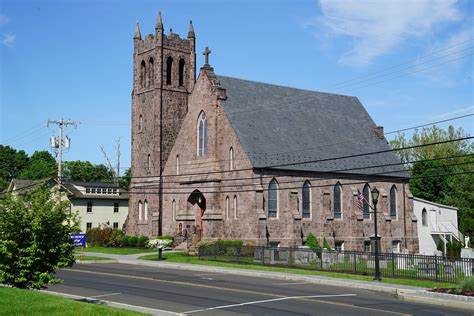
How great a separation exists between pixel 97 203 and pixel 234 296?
54232mm

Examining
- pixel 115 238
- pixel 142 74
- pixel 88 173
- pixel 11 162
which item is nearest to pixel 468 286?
pixel 115 238

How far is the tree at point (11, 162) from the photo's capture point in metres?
126

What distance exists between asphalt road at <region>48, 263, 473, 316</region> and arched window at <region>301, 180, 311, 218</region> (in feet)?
65.1

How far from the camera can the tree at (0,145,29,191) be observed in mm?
126438

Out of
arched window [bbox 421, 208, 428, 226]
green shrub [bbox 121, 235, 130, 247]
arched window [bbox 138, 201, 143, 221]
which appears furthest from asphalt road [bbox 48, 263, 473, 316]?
arched window [bbox 421, 208, 428, 226]

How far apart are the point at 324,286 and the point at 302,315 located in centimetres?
984

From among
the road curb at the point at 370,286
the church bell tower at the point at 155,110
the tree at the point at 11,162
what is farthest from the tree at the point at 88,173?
the road curb at the point at 370,286

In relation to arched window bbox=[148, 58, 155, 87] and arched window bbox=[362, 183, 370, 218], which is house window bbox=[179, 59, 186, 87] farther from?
arched window bbox=[362, 183, 370, 218]

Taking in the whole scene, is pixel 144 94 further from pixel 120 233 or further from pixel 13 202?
pixel 13 202

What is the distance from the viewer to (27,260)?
17.4 meters

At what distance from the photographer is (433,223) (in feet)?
192

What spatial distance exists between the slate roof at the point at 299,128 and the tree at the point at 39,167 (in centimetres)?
6706

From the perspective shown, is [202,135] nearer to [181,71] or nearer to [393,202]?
[181,71]

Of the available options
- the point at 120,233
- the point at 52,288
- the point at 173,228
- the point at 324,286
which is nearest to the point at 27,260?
the point at 52,288
